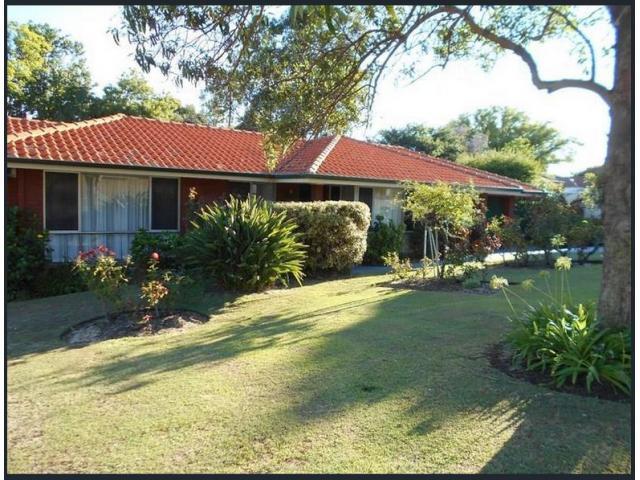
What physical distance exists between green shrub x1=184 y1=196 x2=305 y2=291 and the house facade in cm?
230

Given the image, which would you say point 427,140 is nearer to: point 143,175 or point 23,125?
point 143,175

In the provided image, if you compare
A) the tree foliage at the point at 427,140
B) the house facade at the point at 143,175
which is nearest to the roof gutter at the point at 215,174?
the house facade at the point at 143,175

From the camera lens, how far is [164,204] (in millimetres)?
14617

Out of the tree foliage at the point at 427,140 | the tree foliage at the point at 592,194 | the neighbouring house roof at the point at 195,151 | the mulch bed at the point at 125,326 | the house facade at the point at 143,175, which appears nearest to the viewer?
the mulch bed at the point at 125,326

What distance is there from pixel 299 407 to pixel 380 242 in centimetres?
1192

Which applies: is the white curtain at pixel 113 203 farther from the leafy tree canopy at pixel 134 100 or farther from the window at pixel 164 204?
the leafy tree canopy at pixel 134 100

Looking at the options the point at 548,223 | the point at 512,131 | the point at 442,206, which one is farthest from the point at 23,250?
the point at 512,131

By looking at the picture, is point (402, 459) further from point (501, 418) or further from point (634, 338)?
point (634, 338)

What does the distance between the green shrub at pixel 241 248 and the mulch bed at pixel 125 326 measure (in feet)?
6.29

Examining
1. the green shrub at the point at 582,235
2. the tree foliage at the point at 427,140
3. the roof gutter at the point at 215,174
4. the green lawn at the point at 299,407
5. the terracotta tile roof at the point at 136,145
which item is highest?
the tree foliage at the point at 427,140

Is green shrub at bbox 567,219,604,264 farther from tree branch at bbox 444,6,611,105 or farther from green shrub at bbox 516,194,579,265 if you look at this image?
tree branch at bbox 444,6,611,105

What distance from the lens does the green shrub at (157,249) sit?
40.5 feet

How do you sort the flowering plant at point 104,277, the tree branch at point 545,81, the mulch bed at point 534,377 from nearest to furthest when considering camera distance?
the mulch bed at point 534,377
the tree branch at point 545,81
the flowering plant at point 104,277

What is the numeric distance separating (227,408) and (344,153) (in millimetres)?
15786
